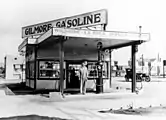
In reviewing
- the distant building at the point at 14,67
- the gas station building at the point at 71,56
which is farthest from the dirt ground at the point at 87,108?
the distant building at the point at 14,67

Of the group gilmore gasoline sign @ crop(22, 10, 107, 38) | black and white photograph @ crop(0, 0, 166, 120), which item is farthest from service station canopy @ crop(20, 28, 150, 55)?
gilmore gasoline sign @ crop(22, 10, 107, 38)

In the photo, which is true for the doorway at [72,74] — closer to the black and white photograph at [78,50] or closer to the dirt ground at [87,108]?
the black and white photograph at [78,50]

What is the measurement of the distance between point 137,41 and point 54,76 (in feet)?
15.4

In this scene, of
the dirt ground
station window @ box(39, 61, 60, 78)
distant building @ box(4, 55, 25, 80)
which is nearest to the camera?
the dirt ground

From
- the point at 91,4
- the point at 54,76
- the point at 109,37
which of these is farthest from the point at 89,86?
the point at 91,4

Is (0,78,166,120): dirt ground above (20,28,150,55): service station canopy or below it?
below

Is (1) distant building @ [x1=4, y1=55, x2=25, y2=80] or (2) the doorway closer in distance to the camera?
(2) the doorway

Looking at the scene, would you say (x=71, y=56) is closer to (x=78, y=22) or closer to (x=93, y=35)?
(x=78, y=22)

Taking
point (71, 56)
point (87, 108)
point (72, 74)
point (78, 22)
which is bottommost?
point (87, 108)

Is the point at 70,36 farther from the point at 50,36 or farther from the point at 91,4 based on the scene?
the point at 91,4

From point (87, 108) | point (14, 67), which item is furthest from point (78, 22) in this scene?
point (14, 67)

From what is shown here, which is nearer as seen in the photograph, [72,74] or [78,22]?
[78,22]

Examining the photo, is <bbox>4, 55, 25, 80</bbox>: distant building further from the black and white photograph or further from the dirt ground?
the dirt ground

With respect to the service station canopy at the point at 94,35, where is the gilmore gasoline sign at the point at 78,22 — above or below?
above
